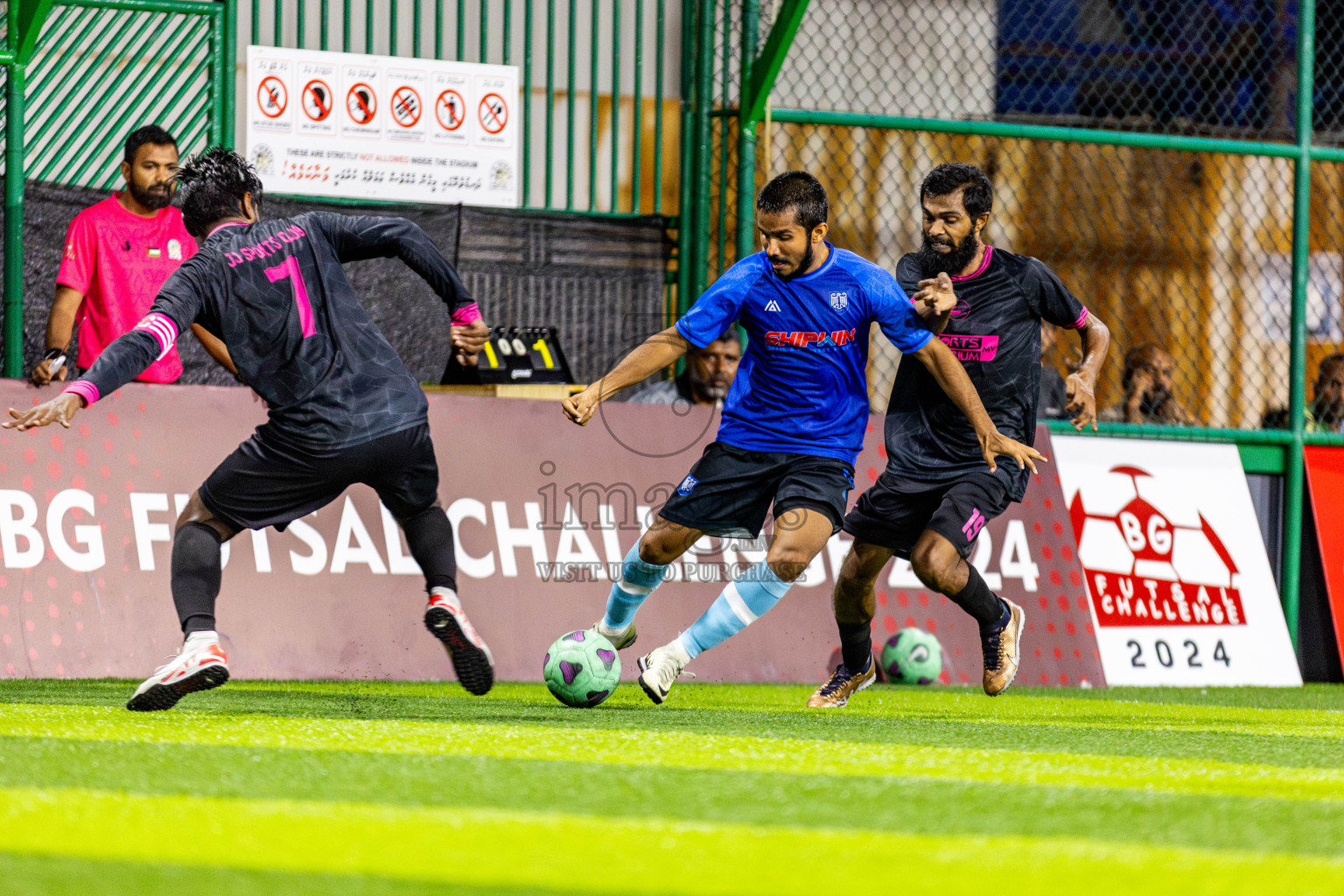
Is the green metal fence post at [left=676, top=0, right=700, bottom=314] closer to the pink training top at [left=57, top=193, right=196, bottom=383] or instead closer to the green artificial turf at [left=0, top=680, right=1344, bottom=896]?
the pink training top at [left=57, top=193, right=196, bottom=383]

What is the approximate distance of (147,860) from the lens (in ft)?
9.20

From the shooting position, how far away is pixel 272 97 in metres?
9.71

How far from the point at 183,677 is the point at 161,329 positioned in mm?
1040

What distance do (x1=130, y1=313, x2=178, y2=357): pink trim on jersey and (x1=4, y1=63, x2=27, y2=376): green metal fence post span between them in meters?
3.45

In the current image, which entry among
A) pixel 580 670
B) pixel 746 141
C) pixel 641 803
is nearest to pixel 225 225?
pixel 580 670

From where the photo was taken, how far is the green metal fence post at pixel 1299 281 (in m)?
10.6

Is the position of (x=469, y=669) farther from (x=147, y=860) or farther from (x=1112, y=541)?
(x=1112, y=541)

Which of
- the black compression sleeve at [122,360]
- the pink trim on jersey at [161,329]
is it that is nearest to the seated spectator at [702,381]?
the pink trim on jersey at [161,329]

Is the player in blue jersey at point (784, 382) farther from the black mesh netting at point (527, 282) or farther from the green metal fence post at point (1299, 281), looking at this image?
the green metal fence post at point (1299, 281)

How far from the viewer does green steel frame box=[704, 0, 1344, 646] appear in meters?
9.89

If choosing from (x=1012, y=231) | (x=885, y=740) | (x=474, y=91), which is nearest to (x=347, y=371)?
(x=885, y=740)

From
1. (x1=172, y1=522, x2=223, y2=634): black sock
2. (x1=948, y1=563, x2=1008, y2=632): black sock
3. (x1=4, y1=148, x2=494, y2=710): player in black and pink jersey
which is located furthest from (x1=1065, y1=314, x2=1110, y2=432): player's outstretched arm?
(x1=172, y1=522, x2=223, y2=634): black sock

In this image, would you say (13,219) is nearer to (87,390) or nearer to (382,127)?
(382,127)

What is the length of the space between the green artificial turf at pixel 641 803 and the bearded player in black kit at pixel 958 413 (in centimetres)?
100
